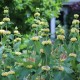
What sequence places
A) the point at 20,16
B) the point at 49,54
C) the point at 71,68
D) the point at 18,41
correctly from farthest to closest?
1. the point at 20,16
2. the point at 18,41
3. the point at 71,68
4. the point at 49,54

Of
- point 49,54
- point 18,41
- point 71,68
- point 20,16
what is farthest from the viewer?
point 20,16

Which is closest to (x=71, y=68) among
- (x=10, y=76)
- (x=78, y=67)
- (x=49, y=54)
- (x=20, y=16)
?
(x=78, y=67)

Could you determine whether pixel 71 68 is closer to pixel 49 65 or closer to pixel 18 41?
pixel 49 65

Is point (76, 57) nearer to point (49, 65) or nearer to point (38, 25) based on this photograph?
point (49, 65)

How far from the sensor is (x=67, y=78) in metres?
2.28

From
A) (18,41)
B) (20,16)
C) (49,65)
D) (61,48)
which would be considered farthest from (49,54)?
(20,16)

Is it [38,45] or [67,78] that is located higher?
[38,45]

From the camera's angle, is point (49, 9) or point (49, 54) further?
point (49, 9)

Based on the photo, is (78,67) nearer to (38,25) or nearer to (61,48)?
(61,48)

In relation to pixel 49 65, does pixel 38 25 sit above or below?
Answer: above

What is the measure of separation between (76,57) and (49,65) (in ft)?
0.72

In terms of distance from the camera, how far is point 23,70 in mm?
2309

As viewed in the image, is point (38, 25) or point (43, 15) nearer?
point (38, 25)

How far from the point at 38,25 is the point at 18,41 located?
20 centimetres
